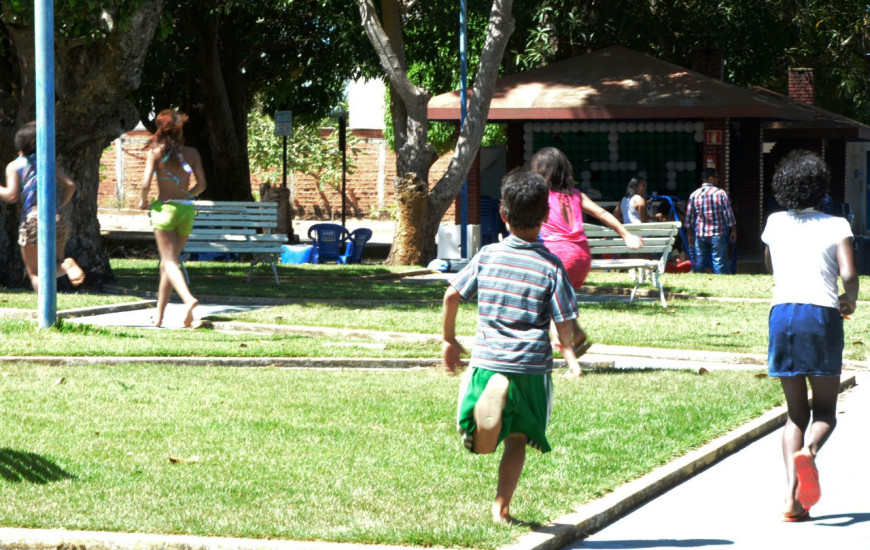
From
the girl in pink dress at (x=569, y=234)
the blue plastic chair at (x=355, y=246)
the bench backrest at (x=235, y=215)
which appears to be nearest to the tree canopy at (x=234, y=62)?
the blue plastic chair at (x=355, y=246)

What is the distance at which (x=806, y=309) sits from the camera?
19.2 feet

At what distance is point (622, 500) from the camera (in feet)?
19.9

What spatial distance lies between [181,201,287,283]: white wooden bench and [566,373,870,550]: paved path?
35.8ft

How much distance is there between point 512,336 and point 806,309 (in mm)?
1405

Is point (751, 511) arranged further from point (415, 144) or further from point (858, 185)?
point (858, 185)

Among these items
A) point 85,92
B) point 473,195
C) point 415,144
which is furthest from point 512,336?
point 473,195

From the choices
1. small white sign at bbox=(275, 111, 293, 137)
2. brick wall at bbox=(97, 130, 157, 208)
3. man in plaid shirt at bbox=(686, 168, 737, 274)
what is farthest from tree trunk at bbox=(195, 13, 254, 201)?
brick wall at bbox=(97, 130, 157, 208)

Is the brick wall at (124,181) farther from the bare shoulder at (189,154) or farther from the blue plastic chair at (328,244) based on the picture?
the bare shoulder at (189,154)

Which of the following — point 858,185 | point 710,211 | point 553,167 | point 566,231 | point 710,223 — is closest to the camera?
point 553,167

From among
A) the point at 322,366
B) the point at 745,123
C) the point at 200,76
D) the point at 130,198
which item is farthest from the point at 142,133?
the point at 322,366

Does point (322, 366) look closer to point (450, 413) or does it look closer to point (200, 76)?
point (450, 413)

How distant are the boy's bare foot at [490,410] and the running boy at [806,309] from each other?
1.37 metres

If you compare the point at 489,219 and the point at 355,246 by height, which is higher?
the point at 489,219

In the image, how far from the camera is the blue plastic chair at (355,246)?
2455cm
